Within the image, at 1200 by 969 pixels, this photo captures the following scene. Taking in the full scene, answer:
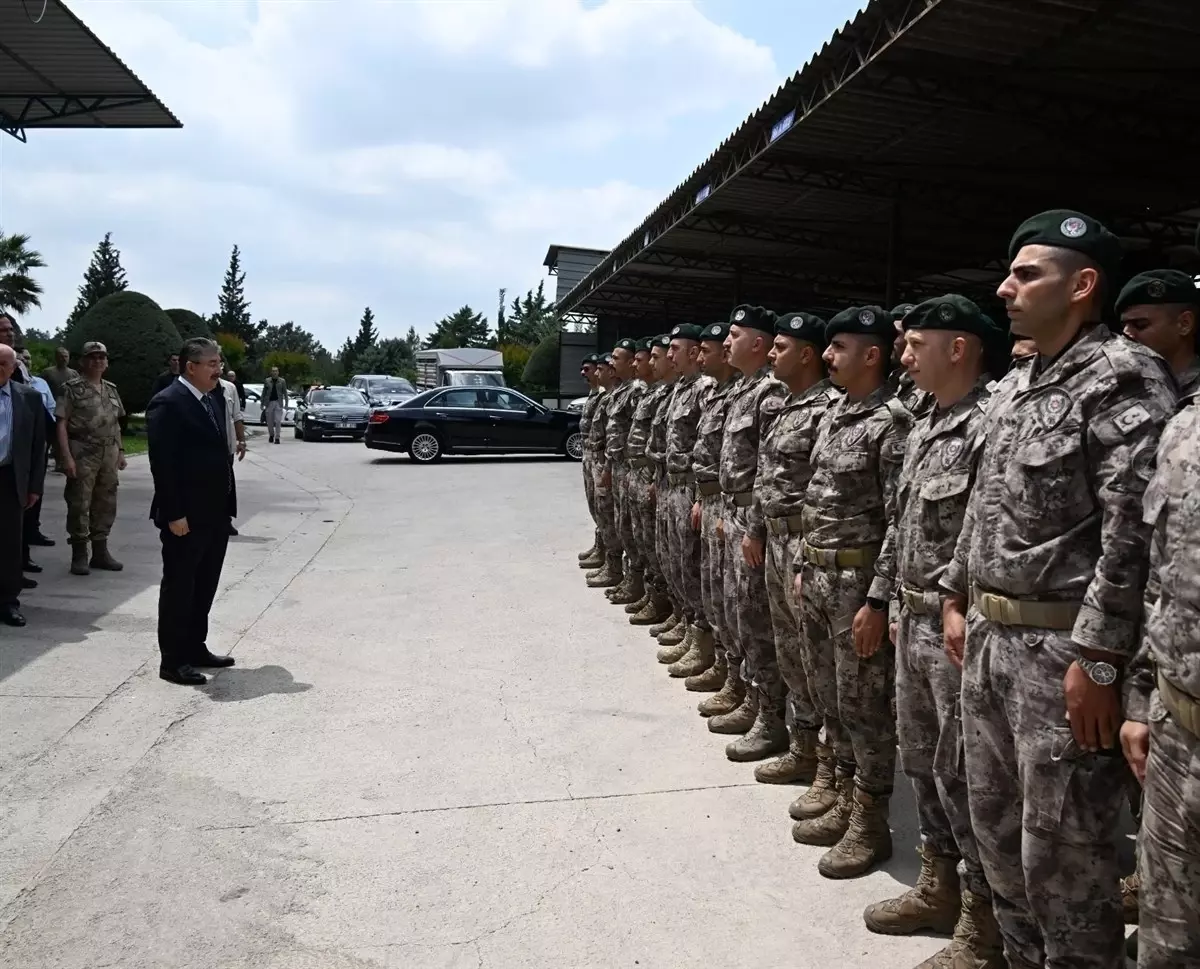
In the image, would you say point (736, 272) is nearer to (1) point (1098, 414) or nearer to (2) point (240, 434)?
(2) point (240, 434)

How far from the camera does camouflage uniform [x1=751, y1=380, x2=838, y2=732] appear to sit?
13.7ft

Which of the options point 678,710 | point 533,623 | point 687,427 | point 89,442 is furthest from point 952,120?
point 89,442

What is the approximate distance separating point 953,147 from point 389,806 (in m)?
9.41

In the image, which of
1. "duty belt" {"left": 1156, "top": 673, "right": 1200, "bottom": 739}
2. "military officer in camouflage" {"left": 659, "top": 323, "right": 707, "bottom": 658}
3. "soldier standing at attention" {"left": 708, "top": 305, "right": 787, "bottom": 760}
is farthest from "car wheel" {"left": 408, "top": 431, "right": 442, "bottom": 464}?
"duty belt" {"left": 1156, "top": 673, "right": 1200, "bottom": 739}

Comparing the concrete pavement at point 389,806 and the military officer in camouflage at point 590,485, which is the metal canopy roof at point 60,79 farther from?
the military officer in camouflage at point 590,485

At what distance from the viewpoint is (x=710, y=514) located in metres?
5.41

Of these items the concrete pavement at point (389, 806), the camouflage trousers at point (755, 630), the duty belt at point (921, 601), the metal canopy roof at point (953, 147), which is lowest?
the concrete pavement at point (389, 806)

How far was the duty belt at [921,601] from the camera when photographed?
3049 mm

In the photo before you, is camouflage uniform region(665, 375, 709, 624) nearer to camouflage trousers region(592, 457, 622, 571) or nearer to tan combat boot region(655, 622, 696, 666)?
tan combat boot region(655, 622, 696, 666)

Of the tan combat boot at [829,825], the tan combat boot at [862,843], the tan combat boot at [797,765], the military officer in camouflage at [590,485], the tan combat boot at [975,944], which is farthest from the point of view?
the military officer in camouflage at [590,485]

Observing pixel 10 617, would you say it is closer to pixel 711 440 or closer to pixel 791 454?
pixel 711 440

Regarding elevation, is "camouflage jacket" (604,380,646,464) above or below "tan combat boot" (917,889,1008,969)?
above

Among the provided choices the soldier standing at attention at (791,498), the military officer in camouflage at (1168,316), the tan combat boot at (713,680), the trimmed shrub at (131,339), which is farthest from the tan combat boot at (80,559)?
A: the trimmed shrub at (131,339)

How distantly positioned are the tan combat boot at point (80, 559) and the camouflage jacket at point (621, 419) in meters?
4.19
